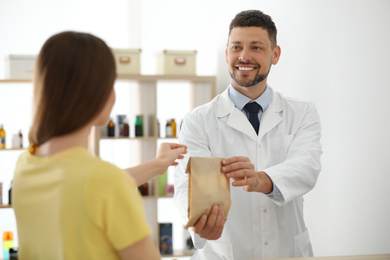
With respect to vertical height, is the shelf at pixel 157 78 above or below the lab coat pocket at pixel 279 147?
above

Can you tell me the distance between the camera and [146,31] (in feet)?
15.4

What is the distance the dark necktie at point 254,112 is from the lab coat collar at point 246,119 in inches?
1.0

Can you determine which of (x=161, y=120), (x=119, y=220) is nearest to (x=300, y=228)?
(x=119, y=220)

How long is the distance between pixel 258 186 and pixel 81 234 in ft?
2.96

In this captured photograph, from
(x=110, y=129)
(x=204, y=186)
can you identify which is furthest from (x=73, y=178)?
(x=110, y=129)

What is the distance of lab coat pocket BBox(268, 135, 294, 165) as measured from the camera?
1.95 metres

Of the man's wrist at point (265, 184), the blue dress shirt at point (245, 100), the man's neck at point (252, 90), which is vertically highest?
the man's neck at point (252, 90)

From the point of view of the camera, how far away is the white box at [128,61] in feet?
13.5

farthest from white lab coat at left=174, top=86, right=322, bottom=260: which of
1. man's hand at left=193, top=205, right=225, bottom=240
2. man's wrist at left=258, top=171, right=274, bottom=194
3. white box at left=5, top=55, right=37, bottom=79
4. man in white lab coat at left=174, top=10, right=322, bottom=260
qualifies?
white box at left=5, top=55, right=37, bottom=79

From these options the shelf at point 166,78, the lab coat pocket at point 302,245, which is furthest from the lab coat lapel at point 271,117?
the shelf at point 166,78

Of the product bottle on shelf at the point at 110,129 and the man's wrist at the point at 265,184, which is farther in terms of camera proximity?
the product bottle on shelf at the point at 110,129

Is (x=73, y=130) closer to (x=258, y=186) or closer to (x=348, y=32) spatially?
(x=258, y=186)

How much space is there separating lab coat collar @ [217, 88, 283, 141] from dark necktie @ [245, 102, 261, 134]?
0.09ft

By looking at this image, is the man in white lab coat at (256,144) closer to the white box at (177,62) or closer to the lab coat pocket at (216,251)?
the lab coat pocket at (216,251)
